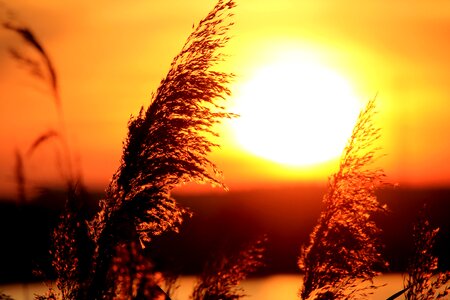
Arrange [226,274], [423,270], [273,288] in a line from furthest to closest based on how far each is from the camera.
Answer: [273,288], [423,270], [226,274]

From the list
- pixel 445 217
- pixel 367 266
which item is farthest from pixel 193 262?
pixel 367 266

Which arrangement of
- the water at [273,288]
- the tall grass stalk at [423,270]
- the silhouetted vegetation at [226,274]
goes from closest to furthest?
the silhouetted vegetation at [226,274]
the tall grass stalk at [423,270]
the water at [273,288]

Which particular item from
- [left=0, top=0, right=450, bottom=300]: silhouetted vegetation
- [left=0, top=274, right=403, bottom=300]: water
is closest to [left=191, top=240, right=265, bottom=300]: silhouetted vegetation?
[left=0, top=0, right=450, bottom=300]: silhouetted vegetation

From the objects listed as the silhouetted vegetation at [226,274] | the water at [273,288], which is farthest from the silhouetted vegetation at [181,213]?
the water at [273,288]

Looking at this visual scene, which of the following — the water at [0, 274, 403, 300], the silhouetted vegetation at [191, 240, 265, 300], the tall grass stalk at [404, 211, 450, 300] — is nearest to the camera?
the silhouetted vegetation at [191, 240, 265, 300]

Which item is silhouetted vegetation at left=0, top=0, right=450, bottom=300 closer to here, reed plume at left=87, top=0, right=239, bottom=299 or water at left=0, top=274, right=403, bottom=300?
reed plume at left=87, top=0, right=239, bottom=299

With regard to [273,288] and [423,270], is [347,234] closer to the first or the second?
[423,270]

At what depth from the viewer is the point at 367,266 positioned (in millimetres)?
6816

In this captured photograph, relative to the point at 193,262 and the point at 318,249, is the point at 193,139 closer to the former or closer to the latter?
Result: the point at 318,249

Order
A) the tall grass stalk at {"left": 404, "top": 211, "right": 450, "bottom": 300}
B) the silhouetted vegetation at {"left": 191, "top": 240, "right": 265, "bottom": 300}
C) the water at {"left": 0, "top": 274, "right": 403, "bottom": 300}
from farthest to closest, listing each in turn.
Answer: the water at {"left": 0, "top": 274, "right": 403, "bottom": 300}
the tall grass stalk at {"left": 404, "top": 211, "right": 450, "bottom": 300}
the silhouetted vegetation at {"left": 191, "top": 240, "right": 265, "bottom": 300}

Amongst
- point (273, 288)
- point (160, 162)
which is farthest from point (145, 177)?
point (273, 288)

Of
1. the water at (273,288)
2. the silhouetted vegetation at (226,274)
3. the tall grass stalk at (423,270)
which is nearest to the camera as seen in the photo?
the silhouetted vegetation at (226,274)

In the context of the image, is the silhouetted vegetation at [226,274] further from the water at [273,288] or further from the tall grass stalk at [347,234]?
the water at [273,288]

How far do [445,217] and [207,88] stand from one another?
6603 centimetres
